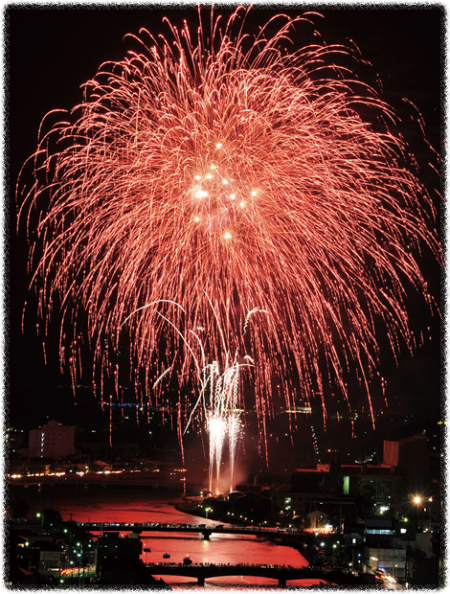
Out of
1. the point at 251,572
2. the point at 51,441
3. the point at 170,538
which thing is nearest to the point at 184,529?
the point at 170,538

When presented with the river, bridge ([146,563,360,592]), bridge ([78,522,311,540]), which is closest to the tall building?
the river

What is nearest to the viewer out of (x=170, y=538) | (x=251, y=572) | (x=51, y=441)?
(x=251, y=572)

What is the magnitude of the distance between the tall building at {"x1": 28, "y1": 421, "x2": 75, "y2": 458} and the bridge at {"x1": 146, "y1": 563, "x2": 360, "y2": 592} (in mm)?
27907

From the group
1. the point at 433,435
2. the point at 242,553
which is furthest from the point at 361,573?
the point at 433,435

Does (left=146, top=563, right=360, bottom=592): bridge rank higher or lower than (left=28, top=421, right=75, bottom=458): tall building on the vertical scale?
lower

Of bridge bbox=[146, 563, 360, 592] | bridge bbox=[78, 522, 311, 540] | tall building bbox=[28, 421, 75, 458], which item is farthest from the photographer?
tall building bbox=[28, 421, 75, 458]

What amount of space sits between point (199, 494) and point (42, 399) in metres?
24.6

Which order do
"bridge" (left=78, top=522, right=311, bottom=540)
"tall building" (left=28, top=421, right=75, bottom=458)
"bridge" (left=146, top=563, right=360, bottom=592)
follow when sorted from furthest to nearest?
"tall building" (left=28, top=421, right=75, bottom=458)
"bridge" (left=78, top=522, right=311, bottom=540)
"bridge" (left=146, top=563, right=360, bottom=592)

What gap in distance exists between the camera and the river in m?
12.0

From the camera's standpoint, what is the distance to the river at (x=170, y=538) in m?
12.0

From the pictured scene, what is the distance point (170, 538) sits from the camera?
16.0 meters

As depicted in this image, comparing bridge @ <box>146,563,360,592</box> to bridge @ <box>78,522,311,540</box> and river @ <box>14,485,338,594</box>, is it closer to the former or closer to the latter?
river @ <box>14,485,338,594</box>

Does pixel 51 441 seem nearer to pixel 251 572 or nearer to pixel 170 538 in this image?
pixel 170 538

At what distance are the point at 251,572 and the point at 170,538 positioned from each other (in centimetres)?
433
